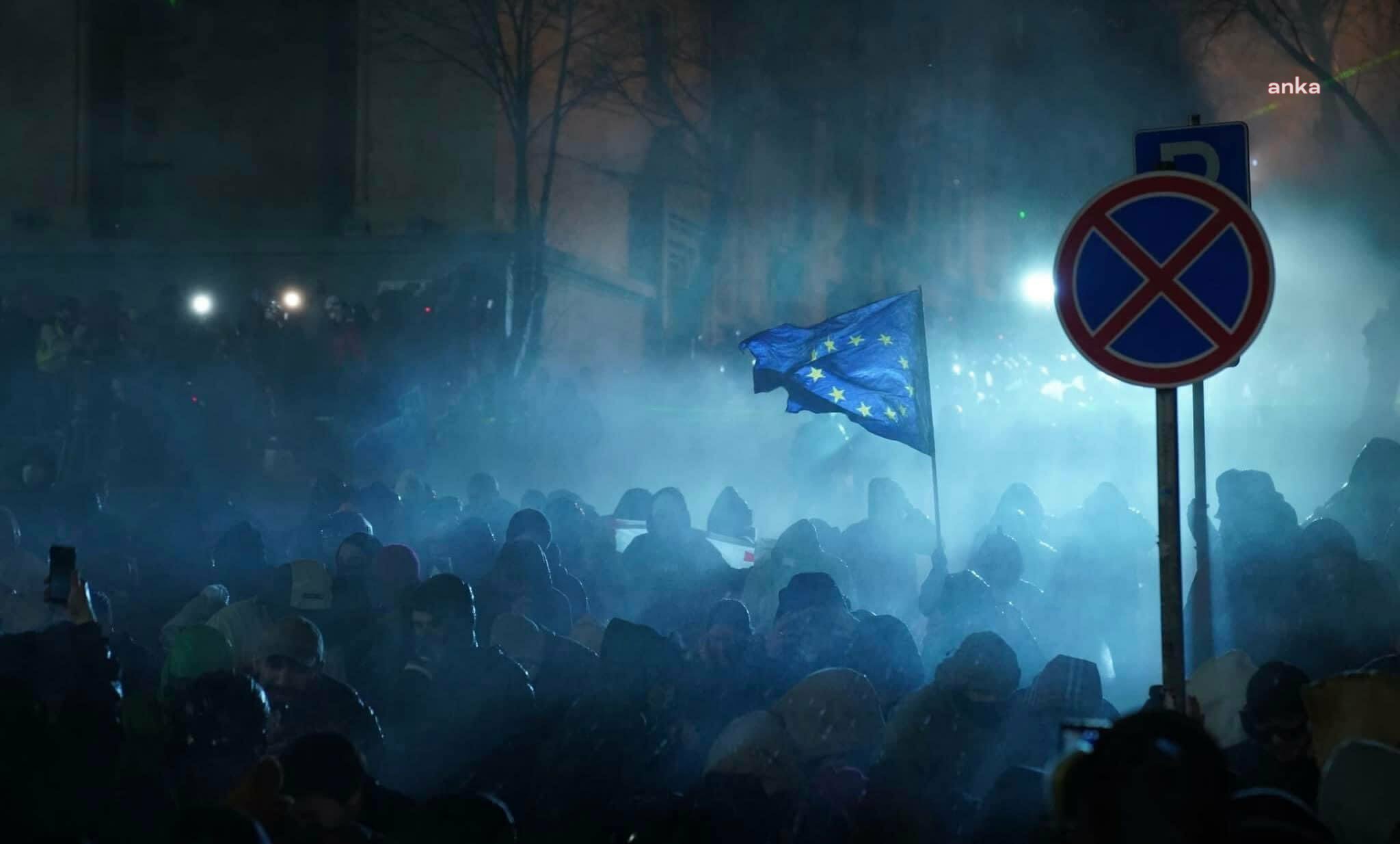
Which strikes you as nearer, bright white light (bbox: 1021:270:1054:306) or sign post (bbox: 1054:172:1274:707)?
sign post (bbox: 1054:172:1274:707)

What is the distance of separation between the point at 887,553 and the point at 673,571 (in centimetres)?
193

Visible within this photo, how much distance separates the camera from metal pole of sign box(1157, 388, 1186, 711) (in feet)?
13.5

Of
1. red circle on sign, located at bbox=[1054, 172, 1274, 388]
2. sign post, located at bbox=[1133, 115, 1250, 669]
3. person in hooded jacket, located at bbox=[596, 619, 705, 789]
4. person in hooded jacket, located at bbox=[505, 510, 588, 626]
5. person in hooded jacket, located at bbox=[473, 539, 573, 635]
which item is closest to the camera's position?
red circle on sign, located at bbox=[1054, 172, 1274, 388]

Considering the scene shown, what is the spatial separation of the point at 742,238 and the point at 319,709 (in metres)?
23.5

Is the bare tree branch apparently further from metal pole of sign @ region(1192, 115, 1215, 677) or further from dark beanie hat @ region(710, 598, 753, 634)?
dark beanie hat @ region(710, 598, 753, 634)

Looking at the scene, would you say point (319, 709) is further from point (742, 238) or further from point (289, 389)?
point (742, 238)

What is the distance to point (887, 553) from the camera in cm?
1052

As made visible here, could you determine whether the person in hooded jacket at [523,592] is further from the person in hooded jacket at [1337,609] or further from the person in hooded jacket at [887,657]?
the person in hooded jacket at [1337,609]

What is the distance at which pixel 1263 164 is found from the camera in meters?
25.2

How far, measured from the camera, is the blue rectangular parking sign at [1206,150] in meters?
4.85

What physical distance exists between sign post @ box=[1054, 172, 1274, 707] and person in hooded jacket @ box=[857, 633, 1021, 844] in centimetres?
90

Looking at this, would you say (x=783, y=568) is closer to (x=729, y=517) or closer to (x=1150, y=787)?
(x=729, y=517)

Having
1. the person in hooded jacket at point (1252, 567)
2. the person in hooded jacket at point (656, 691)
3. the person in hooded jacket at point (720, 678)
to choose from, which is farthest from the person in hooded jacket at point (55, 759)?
the person in hooded jacket at point (1252, 567)

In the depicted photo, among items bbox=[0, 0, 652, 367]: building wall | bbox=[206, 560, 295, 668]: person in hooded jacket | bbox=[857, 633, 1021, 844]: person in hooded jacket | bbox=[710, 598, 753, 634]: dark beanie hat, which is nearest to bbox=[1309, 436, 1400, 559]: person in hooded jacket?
bbox=[710, 598, 753, 634]: dark beanie hat
